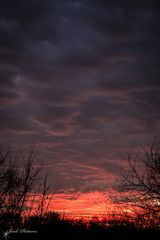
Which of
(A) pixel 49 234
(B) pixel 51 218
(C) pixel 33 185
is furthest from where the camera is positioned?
(A) pixel 49 234

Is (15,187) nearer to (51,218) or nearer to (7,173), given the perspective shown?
(7,173)

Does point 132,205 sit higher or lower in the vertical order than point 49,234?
higher

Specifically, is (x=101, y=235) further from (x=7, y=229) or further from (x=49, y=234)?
(x=7, y=229)

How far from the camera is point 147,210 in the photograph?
19.6m

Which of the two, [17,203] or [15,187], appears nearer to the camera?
[17,203]

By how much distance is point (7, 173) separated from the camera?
14109 mm

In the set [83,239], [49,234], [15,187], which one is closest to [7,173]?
[15,187]

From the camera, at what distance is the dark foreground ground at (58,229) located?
461 inches

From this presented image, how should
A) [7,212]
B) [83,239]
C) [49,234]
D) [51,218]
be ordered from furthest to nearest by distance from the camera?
[83,239]
[49,234]
[51,218]
[7,212]

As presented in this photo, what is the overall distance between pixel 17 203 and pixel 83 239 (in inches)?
611

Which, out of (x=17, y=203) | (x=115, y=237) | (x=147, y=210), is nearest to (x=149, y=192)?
(x=147, y=210)

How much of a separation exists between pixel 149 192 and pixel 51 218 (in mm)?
7894

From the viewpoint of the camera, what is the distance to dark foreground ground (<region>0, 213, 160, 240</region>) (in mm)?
11711

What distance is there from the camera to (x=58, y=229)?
21.3 m
